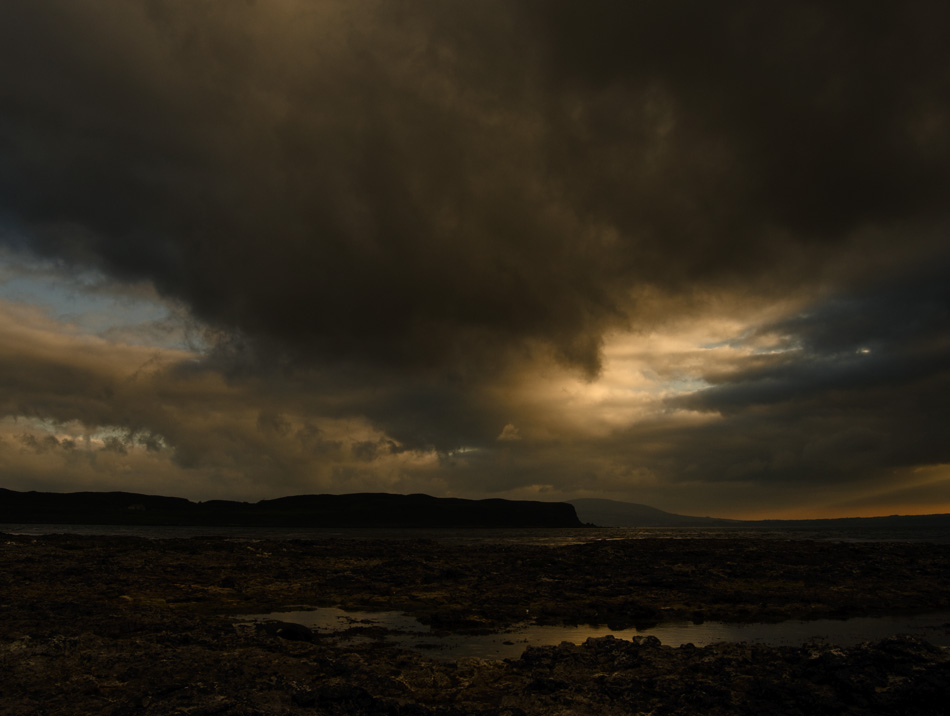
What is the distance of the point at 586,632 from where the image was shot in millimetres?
21531

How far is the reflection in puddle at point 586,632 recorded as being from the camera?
62.9 ft

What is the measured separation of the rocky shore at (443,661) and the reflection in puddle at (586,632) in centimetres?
116

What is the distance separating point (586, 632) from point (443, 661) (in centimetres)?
738

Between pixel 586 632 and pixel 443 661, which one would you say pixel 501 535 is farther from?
pixel 443 661

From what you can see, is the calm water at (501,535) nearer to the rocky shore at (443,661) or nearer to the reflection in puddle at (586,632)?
the rocky shore at (443,661)

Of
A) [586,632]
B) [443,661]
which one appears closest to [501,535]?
[586,632]

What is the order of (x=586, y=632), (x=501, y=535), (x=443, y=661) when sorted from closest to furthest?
(x=443, y=661)
(x=586, y=632)
(x=501, y=535)

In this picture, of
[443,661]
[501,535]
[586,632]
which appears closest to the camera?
[443,661]

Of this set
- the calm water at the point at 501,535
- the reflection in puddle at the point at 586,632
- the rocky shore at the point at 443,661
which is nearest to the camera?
the rocky shore at the point at 443,661

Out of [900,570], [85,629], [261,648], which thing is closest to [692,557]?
[900,570]

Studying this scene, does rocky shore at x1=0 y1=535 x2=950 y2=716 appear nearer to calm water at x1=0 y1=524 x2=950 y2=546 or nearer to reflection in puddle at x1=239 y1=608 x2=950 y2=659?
reflection in puddle at x1=239 y1=608 x2=950 y2=659

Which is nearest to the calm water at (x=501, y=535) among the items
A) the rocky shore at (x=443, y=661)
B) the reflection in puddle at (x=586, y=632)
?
the rocky shore at (x=443, y=661)

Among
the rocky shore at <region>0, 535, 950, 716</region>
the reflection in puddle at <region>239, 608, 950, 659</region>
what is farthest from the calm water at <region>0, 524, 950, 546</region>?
the reflection in puddle at <region>239, 608, 950, 659</region>

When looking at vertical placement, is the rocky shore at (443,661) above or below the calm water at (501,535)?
above
